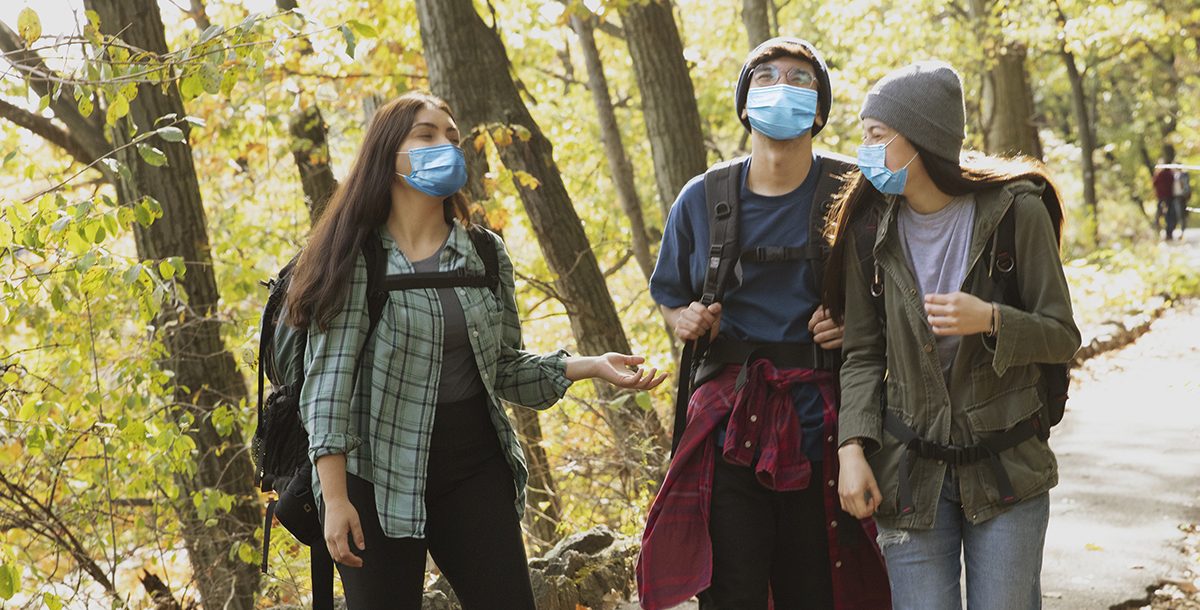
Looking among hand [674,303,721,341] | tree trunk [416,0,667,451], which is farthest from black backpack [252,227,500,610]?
tree trunk [416,0,667,451]

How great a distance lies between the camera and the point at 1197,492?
296 inches

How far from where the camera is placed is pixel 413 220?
359 centimetres

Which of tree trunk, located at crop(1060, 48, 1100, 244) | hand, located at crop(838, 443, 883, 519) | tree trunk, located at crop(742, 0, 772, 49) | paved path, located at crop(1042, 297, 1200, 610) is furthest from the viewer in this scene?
tree trunk, located at crop(1060, 48, 1100, 244)

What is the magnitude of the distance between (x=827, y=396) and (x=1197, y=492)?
5119mm

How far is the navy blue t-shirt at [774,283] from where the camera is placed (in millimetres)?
3570

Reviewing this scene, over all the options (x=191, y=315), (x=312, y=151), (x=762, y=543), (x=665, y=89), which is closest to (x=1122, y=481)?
(x=665, y=89)

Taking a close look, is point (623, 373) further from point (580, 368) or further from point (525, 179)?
point (525, 179)

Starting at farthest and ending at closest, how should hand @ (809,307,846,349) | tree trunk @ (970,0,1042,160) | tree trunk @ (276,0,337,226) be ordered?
tree trunk @ (970,0,1042,160) < tree trunk @ (276,0,337,226) < hand @ (809,307,846,349)

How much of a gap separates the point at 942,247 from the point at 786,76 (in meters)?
0.80

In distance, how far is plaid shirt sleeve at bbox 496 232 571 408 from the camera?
3.65 metres

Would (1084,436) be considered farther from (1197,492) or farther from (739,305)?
(739,305)

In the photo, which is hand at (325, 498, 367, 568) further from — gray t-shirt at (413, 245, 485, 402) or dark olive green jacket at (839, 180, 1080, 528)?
dark olive green jacket at (839, 180, 1080, 528)

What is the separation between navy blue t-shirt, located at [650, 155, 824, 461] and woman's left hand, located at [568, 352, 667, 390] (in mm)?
272

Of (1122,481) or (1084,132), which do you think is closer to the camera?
(1122,481)
